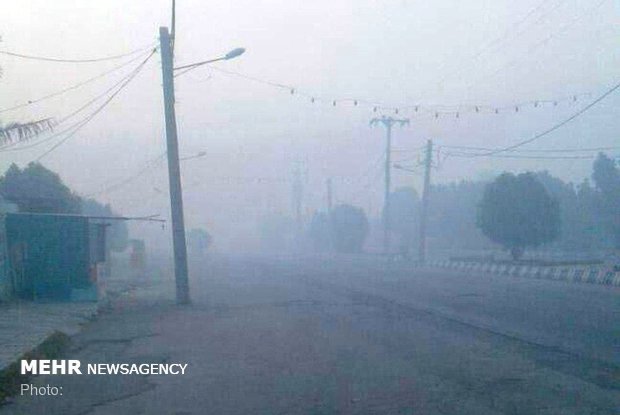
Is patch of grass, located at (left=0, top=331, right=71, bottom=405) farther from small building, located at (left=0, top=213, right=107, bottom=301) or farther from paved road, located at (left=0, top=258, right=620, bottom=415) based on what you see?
small building, located at (left=0, top=213, right=107, bottom=301)

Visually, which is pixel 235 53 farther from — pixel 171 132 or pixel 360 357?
pixel 360 357

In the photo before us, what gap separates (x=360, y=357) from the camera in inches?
586

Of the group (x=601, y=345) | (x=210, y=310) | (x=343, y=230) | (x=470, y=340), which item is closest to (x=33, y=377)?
(x=470, y=340)

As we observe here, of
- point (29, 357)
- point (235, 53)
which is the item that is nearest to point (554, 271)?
point (235, 53)

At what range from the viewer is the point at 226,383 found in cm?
1270

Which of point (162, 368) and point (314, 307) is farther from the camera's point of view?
point (314, 307)

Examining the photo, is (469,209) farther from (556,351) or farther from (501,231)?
(556,351)

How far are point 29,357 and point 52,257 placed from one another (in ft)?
51.1

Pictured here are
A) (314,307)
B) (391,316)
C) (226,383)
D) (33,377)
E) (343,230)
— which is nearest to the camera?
(226,383)

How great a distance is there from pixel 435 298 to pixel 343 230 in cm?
7088

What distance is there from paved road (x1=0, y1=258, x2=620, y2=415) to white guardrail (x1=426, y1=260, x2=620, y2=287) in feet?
32.8

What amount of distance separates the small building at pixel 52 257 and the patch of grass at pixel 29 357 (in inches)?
440

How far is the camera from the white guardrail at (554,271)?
3831cm

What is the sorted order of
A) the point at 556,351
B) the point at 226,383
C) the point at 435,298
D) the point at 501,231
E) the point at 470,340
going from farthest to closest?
the point at 501,231 < the point at 435,298 < the point at 470,340 < the point at 556,351 < the point at 226,383
